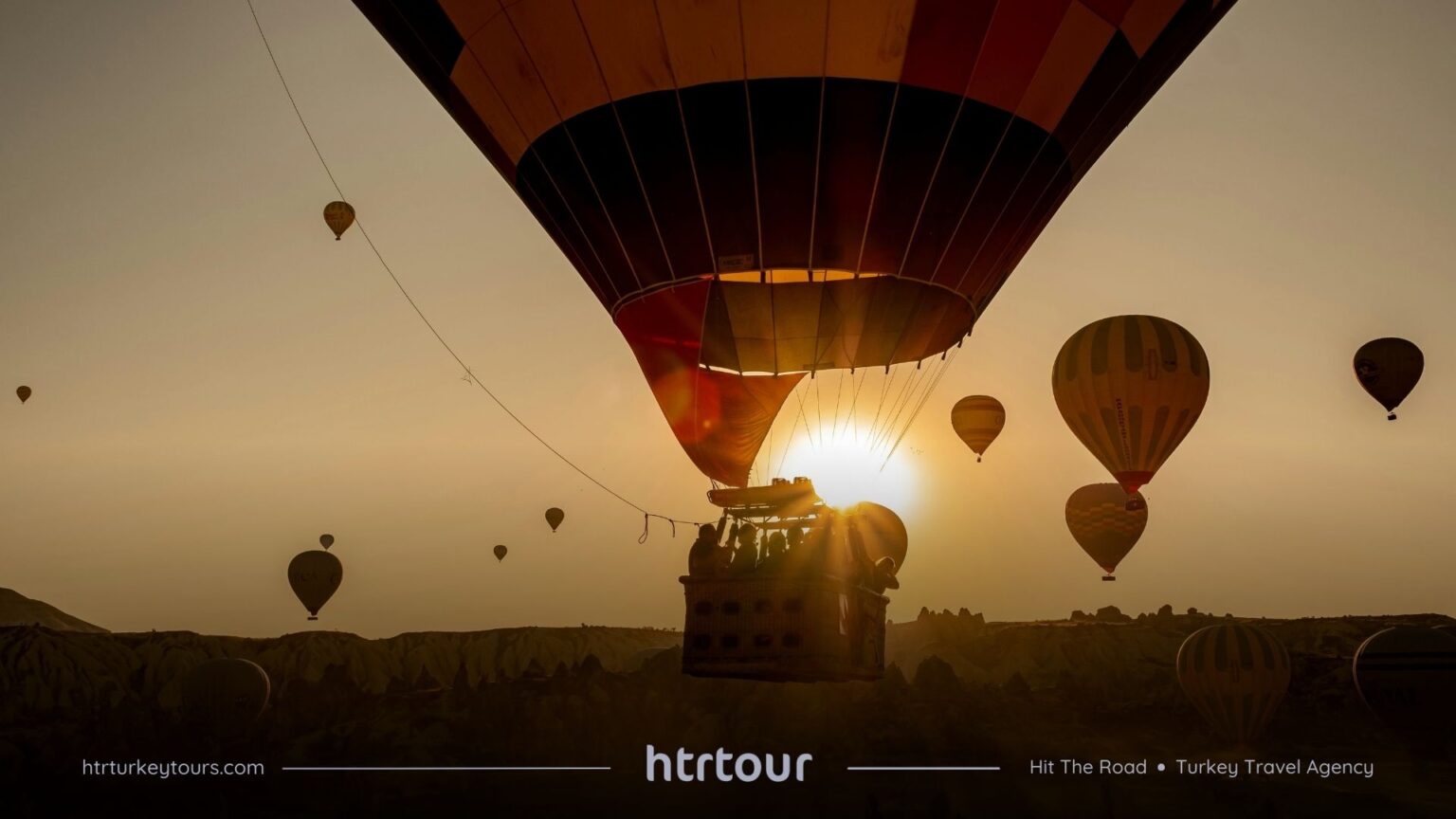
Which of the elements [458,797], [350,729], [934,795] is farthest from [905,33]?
[350,729]

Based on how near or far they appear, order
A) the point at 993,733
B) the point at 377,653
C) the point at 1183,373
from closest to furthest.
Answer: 1. the point at 1183,373
2. the point at 993,733
3. the point at 377,653

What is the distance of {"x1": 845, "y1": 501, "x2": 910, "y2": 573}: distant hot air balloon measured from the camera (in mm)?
31109

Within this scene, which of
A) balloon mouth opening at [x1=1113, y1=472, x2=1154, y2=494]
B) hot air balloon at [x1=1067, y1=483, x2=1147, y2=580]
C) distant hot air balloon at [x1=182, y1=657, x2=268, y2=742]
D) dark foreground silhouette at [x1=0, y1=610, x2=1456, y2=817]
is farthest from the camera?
distant hot air balloon at [x1=182, y1=657, x2=268, y2=742]

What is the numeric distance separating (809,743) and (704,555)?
33.3 metres

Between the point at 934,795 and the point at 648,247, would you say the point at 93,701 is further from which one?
the point at 648,247

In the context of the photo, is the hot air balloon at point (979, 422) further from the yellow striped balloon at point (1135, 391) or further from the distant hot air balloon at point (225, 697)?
the distant hot air balloon at point (225, 697)

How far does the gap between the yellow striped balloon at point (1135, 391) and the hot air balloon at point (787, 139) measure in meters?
9.42

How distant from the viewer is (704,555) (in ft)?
42.4

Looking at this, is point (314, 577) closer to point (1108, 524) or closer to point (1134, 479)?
point (1108, 524)

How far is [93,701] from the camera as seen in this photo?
117 metres

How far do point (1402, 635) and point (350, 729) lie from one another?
4928 cm

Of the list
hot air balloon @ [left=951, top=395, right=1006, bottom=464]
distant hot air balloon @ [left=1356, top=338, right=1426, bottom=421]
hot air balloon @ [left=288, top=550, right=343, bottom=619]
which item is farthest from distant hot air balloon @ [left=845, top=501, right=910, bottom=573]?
hot air balloon @ [left=288, top=550, right=343, bottom=619]

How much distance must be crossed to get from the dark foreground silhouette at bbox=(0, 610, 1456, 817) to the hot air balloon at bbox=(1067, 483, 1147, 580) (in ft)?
23.2

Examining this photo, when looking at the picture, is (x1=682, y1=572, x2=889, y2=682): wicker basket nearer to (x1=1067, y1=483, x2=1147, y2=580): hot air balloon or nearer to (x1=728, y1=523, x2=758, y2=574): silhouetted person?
(x1=728, y1=523, x2=758, y2=574): silhouetted person
